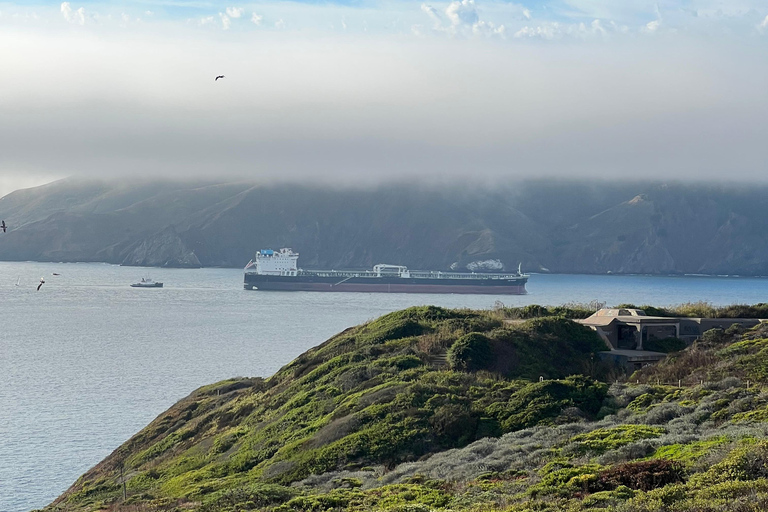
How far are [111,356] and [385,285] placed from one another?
98368 mm

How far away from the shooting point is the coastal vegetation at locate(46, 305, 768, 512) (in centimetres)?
1722

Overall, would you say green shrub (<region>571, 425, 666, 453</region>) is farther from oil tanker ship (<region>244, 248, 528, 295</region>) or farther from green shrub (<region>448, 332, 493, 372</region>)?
oil tanker ship (<region>244, 248, 528, 295</region>)

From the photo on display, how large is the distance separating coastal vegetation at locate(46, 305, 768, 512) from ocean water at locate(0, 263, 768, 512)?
4.53 meters

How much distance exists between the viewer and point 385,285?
166 m

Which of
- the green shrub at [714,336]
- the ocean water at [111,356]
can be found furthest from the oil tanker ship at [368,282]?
the green shrub at [714,336]

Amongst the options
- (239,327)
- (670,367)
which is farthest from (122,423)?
(239,327)

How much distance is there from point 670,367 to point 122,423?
84.2ft

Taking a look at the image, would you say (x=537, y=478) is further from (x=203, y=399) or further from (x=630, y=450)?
(x=203, y=399)

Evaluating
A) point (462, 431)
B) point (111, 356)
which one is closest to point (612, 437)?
point (462, 431)

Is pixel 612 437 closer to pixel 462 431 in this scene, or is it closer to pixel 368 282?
pixel 462 431

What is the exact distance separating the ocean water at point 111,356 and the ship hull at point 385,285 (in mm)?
14040

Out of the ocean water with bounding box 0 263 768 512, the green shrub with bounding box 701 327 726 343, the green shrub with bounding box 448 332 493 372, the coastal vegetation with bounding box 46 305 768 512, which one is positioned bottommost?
the ocean water with bounding box 0 263 768 512

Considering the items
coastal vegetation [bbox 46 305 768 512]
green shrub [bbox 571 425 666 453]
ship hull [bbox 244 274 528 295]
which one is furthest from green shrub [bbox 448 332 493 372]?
ship hull [bbox 244 274 528 295]

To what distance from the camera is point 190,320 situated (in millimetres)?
99750
